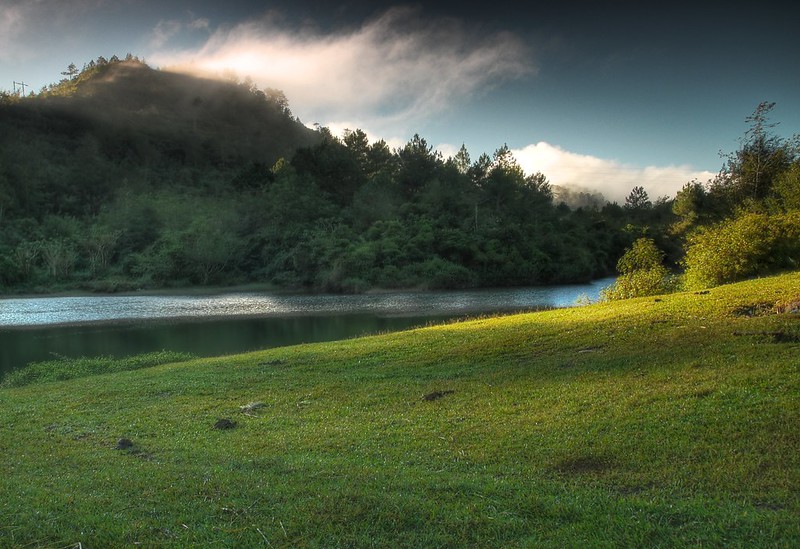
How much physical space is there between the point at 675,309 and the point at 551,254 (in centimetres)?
7511

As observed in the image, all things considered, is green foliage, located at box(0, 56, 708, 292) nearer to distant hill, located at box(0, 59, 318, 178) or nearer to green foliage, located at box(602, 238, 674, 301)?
distant hill, located at box(0, 59, 318, 178)

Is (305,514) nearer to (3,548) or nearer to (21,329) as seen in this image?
(3,548)

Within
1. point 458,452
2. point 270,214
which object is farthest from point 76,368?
point 270,214

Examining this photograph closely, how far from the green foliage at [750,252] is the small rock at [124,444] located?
28.2 m

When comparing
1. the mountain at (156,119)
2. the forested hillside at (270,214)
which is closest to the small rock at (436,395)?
the forested hillside at (270,214)

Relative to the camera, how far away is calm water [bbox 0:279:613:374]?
118ft

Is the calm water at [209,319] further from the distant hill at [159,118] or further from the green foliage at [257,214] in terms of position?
the distant hill at [159,118]

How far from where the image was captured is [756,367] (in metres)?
11.1

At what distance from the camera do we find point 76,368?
24453 mm

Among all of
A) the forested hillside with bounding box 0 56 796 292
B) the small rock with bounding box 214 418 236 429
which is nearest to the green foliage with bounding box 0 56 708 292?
the forested hillside with bounding box 0 56 796 292

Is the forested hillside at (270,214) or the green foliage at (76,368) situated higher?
the forested hillside at (270,214)

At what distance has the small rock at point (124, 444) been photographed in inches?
416

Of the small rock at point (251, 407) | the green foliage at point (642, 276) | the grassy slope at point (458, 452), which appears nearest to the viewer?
the grassy slope at point (458, 452)

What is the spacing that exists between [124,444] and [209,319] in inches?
1609
